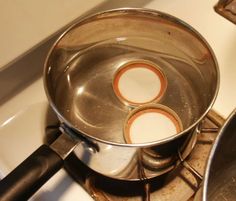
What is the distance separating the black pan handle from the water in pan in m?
0.13

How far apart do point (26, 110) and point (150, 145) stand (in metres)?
0.22

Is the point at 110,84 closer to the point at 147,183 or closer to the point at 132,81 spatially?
the point at 132,81

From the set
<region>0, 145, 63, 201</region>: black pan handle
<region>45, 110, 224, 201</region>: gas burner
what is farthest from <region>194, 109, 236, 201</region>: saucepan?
<region>0, 145, 63, 201</region>: black pan handle

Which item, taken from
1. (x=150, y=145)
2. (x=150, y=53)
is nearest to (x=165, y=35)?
(x=150, y=53)

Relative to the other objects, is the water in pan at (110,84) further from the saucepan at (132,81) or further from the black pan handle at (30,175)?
the black pan handle at (30,175)

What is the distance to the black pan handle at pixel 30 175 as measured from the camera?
1.21ft

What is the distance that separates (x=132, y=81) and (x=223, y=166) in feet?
0.65

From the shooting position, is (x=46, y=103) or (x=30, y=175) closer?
(x=30, y=175)

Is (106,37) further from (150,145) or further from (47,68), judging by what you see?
(150,145)

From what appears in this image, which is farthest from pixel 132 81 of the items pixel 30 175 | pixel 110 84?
pixel 30 175

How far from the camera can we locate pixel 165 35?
58 cm

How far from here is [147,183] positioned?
18.5 inches

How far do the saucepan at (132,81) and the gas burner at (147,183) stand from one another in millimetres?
24

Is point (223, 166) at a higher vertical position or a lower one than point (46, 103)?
lower
